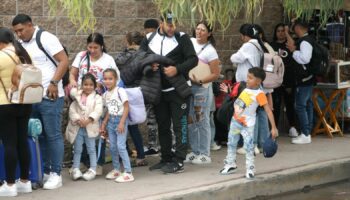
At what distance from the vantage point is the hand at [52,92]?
25.0 feet

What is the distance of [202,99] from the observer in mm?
9141

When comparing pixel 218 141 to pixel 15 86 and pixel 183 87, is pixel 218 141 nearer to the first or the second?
pixel 183 87

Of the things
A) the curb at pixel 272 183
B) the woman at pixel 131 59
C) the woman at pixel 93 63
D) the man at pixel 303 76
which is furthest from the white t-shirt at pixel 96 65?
the man at pixel 303 76

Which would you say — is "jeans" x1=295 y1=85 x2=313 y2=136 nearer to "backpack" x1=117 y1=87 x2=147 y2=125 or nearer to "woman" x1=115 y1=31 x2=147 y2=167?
"woman" x1=115 y1=31 x2=147 y2=167

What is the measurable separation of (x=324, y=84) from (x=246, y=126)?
3.62 m

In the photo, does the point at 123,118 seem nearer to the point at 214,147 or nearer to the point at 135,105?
the point at 135,105

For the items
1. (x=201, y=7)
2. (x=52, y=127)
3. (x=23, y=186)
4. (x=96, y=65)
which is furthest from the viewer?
(x=96, y=65)

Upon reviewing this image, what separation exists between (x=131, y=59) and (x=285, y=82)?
323 centimetres

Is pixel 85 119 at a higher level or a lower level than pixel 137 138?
higher

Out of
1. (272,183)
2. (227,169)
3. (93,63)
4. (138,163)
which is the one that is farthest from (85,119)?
(272,183)

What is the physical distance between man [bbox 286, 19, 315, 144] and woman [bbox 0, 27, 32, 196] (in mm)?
4635

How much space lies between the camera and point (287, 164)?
30.3ft

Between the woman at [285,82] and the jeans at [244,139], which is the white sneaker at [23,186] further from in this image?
the woman at [285,82]

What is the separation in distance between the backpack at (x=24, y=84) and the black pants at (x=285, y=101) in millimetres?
4985
